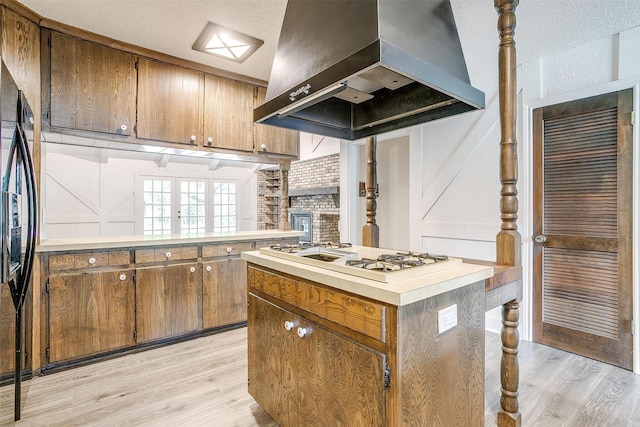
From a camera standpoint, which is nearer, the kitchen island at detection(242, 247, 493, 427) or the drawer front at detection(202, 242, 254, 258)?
the kitchen island at detection(242, 247, 493, 427)

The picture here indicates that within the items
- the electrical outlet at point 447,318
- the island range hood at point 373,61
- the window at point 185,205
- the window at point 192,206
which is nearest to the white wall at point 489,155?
the island range hood at point 373,61

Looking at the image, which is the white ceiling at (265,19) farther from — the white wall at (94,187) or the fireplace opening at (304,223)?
the white wall at (94,187)

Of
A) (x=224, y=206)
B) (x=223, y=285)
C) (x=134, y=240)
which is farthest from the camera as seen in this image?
(x=224, y=206)


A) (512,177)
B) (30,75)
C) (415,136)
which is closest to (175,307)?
(30,75)

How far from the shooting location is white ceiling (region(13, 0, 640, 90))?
2.24 metres

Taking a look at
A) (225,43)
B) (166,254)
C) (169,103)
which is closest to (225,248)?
(166,254)

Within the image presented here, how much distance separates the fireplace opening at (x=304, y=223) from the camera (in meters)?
6.10

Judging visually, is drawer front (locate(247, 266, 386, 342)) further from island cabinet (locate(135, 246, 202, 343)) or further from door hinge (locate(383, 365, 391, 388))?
island cabinet (locate(135, 246, 202, 343))

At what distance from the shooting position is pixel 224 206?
7.79m

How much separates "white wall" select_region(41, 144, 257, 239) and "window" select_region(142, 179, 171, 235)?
8.1 inches

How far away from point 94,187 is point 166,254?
444 cm

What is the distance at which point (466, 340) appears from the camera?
4.38 feet

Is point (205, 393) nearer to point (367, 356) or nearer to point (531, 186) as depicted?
point (367, 356)

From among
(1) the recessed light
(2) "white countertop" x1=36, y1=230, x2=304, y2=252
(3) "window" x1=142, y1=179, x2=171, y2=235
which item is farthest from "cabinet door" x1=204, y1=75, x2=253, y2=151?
(3) "window" x1=142, y1=179, x2=171, y2=235
